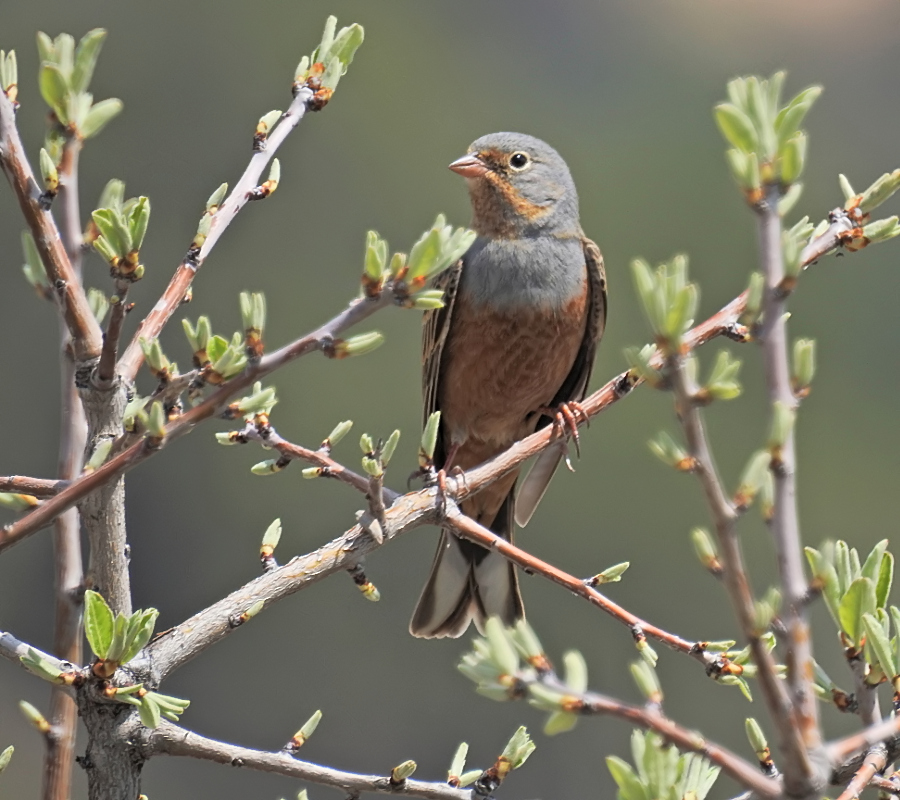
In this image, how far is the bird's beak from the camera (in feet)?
13.3

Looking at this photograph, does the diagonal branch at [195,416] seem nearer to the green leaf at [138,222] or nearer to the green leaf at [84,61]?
the green leaf at [138,222]

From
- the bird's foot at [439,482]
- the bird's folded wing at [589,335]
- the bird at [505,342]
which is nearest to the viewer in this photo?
the bird's foot at [439,482]

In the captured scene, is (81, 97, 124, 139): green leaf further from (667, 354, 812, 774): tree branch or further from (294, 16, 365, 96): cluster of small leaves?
(667, 354, 812, 774): tree branch

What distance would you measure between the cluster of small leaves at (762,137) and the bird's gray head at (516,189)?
9.67 feet

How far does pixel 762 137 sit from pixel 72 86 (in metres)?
0.78

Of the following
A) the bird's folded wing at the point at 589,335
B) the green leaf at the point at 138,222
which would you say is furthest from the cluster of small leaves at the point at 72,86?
the bird's folded wing at the point at 589,335

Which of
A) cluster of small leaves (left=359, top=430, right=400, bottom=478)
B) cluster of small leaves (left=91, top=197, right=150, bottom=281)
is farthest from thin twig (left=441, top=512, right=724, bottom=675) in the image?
cluster of small leaves (left=91, top=197, right=150, bottom=281)

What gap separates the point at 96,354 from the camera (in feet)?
5.20

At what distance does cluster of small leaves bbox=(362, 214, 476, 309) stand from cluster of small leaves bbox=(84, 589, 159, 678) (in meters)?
0.47

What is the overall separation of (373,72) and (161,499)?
5.57 meters

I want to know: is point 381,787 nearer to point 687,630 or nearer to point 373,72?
point 687,630

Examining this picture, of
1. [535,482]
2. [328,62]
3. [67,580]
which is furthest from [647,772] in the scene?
[535,482]

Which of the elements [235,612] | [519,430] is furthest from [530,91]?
[235,612]

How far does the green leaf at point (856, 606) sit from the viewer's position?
4.46 ft
